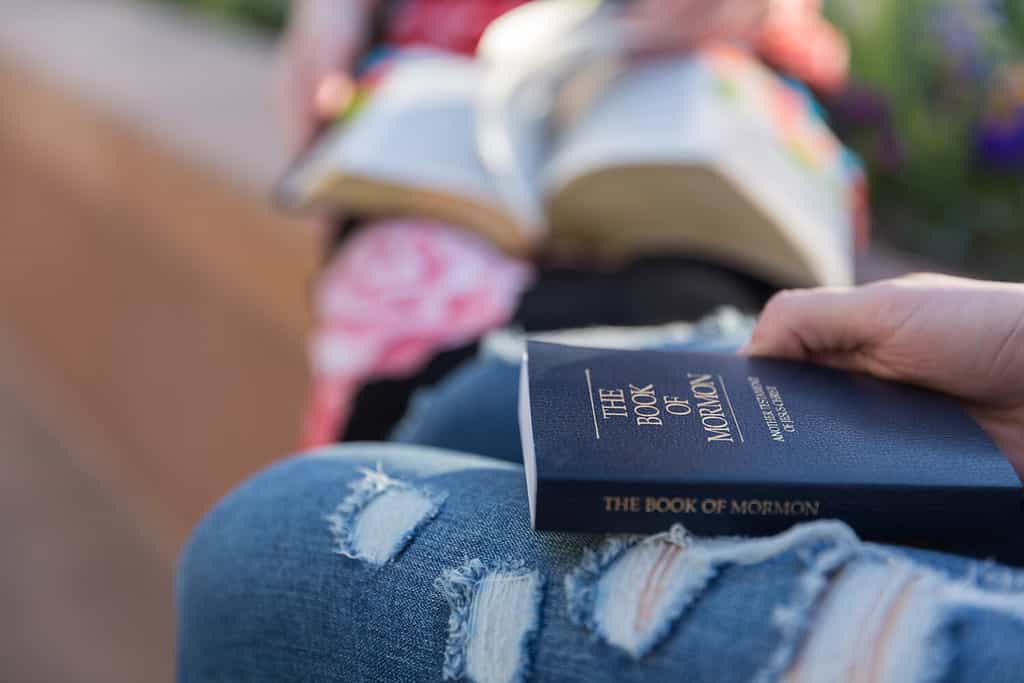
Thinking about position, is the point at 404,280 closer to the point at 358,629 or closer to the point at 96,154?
the point at 358,629

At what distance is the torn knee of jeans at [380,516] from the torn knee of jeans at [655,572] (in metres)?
0.11

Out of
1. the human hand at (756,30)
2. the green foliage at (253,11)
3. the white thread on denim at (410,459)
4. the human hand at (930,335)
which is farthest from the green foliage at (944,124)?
the green foliage at (253,11)

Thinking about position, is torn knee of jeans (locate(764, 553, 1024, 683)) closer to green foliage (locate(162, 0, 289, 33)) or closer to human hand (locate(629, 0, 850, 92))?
human hand (locate(629, 0, 850, 92))

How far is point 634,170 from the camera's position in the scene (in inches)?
36.3

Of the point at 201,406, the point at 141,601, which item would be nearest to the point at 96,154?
the point at 201,406

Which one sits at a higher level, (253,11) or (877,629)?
(253,11)

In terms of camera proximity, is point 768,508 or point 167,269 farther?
point 167,269

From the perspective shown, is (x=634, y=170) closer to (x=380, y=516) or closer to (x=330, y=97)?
(x=330, y=97)

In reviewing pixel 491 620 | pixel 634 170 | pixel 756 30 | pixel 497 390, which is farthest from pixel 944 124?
pixel 491 620

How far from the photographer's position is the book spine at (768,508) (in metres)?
→ 0.41

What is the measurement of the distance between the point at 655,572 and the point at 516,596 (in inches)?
2.6

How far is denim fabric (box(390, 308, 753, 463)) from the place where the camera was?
0.69 meters

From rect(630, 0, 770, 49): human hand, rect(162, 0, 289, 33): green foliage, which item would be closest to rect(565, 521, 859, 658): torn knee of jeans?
rect(630, 0, 770, 49): human hand

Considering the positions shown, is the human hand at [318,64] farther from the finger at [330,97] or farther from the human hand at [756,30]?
the human hand at [756,30]
